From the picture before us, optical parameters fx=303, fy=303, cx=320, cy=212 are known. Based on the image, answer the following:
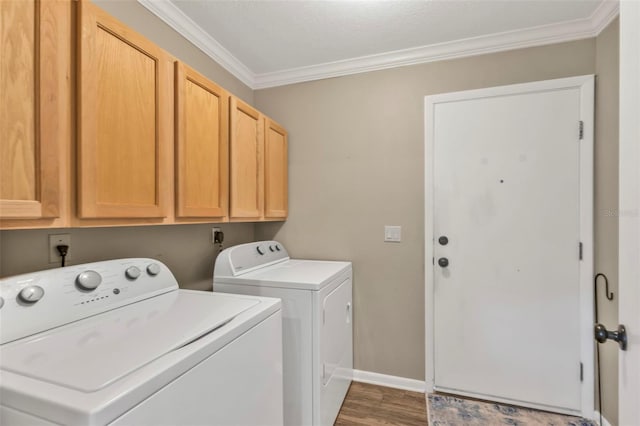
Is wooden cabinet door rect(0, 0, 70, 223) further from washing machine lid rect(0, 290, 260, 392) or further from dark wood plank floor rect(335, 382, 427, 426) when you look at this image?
dark wood plank floor rect(335, 382, 427, 426)

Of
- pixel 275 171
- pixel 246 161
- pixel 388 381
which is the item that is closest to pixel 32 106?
pixel 246 161

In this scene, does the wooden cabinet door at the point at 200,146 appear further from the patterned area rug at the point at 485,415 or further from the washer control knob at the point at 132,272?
the patterned area rug at the point at 485,415

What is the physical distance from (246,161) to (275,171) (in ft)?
1.38

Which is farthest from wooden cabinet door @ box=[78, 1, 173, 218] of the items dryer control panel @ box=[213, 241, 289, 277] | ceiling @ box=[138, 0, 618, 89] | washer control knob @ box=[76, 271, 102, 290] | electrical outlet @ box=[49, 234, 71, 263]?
ceiling @ box=[138, 0, 618, 89]

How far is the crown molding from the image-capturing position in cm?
165

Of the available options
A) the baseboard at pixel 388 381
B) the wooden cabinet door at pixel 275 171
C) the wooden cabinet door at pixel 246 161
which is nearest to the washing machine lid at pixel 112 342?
the wooden cabinet door at pixel 246 161

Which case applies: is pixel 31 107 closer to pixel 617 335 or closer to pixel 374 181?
pixel 617 335

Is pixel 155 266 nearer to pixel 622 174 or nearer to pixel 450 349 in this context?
pixel 622 174

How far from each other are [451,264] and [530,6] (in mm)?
1586

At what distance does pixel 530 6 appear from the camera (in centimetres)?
170

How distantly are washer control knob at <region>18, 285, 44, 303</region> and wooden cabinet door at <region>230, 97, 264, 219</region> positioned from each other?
0.89m

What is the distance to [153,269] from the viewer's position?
138 centimetres

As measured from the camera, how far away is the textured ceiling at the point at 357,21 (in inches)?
66.2

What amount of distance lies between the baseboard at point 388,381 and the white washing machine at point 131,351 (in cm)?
117
